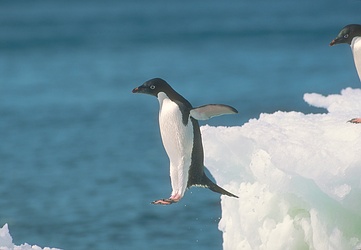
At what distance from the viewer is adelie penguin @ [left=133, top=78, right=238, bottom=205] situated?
6.11m

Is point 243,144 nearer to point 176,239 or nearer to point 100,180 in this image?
point 176,239

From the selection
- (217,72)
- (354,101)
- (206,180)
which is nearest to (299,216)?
(354,101)

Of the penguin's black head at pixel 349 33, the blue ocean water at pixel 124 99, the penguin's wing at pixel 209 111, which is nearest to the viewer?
the penguin's wing at pixel 209 111

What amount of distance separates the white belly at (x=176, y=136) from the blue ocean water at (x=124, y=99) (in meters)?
9.22

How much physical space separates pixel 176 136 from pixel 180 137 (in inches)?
0.8

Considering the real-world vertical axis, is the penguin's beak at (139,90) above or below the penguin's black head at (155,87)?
below

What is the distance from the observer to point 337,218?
7992mm

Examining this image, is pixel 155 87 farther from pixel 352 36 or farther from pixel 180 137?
pixel 352 36

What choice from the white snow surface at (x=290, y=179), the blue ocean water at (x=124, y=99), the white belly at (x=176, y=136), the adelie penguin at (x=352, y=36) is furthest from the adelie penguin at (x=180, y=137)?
the blue ocean water at (x=124, y=99)

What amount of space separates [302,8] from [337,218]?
72230mm

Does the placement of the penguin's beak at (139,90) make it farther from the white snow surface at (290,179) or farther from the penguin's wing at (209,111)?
the white snow surface at (290,179)

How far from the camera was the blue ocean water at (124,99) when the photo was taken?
17.7m

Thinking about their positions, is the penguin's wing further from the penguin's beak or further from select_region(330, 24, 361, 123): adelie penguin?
select_region(330, 24, 361, 123): adelie penguin

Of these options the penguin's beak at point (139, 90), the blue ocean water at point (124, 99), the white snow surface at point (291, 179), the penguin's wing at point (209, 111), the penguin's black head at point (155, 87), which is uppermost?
the blue ocean water at point (124, 99)
